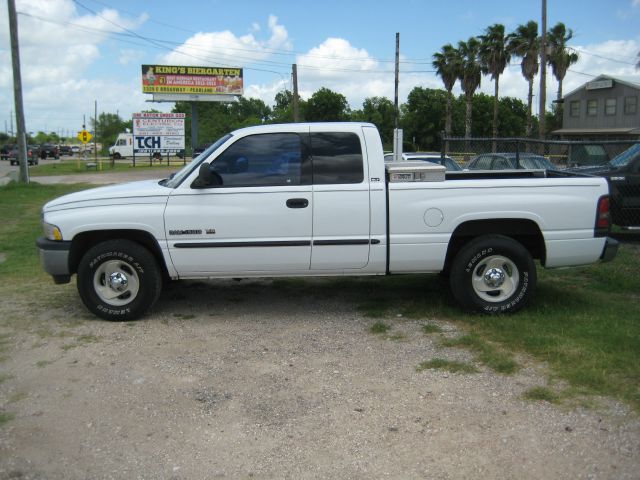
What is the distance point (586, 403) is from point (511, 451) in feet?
2.90

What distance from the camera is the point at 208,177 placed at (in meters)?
5.85

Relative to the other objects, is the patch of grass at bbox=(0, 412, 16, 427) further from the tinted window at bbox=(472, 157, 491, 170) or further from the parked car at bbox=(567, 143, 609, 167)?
the tinted window at bbox=(472, 157, 491, 170)

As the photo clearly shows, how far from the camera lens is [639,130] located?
135 ft

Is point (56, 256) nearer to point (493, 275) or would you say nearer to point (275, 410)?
point (275, 410)

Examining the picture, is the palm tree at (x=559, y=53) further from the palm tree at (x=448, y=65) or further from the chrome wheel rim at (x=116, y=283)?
the chrome wheel rim at (x=116, y=283)

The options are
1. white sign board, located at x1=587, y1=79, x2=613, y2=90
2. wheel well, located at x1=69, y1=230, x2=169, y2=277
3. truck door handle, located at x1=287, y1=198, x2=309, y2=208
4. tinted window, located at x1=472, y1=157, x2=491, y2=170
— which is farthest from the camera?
white sign board, located at x1=587, y1=79, x2=613, y2=90

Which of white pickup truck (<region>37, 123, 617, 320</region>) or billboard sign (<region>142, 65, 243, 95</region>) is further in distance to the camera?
billboard sign (<region>142, 65, 243, 95</region>)

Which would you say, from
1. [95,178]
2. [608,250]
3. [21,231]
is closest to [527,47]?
[95,178]

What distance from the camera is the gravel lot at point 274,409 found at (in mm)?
3596

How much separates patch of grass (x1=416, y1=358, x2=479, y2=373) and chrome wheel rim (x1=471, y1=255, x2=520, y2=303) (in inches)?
53.4

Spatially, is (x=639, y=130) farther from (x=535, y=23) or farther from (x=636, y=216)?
(x=636, y=216)

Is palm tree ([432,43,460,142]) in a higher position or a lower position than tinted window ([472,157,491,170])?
higher

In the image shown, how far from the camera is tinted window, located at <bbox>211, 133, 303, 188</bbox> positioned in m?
6.02

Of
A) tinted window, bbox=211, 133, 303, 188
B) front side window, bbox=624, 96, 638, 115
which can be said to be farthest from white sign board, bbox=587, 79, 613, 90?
tinted window, bbox=211, 133, 303, 188
